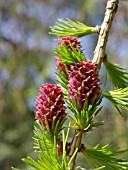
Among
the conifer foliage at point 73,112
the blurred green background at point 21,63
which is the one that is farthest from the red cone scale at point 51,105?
the blurred green background at point 21,63

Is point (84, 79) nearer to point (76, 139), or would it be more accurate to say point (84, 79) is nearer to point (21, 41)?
point (76, 139)

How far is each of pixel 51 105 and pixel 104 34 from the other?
11 centimetres

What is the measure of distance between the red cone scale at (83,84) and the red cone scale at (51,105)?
0.05 ft

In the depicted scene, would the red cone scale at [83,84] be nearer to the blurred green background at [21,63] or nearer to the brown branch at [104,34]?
the brown branch at [104,34]

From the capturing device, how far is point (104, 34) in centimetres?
38

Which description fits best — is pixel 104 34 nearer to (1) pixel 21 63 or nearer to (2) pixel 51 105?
(2) pixel 51 105

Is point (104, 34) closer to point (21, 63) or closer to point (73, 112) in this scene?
point (73, 112)

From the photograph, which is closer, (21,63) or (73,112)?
(73,112)

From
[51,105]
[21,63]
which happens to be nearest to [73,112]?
[51,105]

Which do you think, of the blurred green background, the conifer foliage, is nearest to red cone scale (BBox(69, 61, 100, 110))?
the conifer foliage

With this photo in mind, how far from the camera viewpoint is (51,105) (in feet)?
1.05

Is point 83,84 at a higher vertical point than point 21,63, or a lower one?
lower

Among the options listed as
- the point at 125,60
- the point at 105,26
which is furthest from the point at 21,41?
the point at 105,26

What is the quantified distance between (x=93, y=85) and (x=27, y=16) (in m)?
4.02
